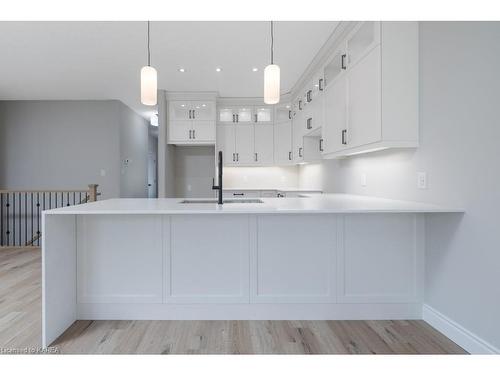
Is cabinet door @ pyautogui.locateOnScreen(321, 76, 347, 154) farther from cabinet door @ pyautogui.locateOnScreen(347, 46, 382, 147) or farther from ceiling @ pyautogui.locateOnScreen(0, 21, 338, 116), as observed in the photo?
ceiling @ pyautogui.locateOnScreen(0, 21, 338, 116)

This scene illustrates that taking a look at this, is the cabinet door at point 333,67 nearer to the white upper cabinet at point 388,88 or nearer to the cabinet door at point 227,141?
the white upper cabinet at point 388,88

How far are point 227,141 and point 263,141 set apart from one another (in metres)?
0.67

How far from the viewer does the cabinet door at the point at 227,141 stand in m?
5.87

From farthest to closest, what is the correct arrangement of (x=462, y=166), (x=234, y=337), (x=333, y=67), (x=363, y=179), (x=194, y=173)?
(x=194, y=173) → (x=333, y=67) → (x=363, y=179) → (x=234, y=337) → (x=462, y=166)

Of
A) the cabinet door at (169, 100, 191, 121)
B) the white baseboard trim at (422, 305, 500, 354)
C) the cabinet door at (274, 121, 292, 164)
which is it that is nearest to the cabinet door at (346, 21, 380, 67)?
the white baseboard trim at (422, 305, 500, 354)

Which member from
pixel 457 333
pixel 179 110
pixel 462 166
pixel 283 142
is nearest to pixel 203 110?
pixel 179 110

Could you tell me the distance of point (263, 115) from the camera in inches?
233

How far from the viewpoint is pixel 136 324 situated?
236cm

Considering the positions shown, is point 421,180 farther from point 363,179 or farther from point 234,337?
point 234,337

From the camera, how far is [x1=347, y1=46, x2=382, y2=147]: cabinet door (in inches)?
95.9

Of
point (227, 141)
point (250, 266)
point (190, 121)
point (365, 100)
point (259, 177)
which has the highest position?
point (190, 121)
